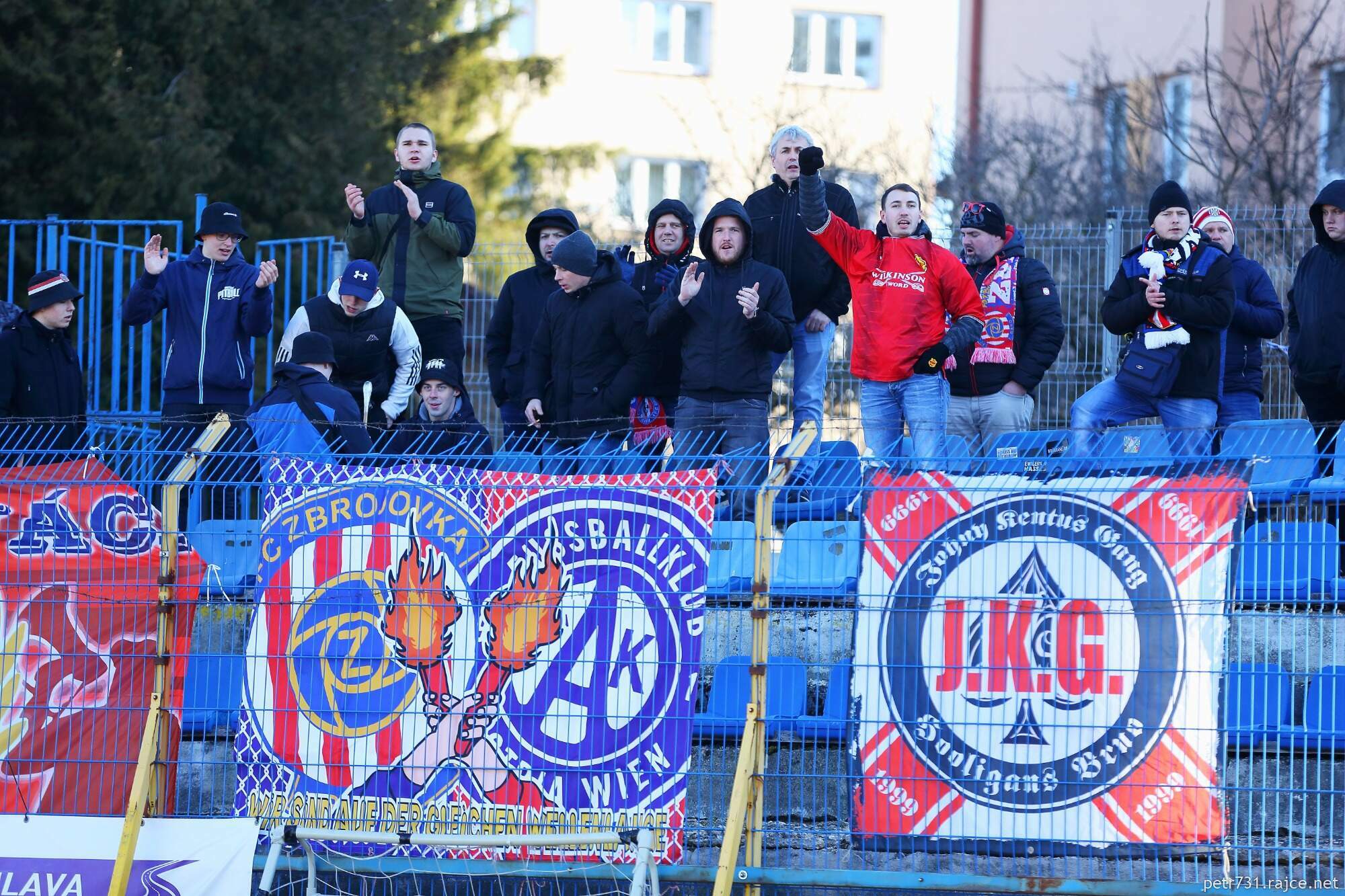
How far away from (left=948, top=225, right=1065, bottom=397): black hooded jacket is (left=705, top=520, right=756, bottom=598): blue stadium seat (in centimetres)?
292

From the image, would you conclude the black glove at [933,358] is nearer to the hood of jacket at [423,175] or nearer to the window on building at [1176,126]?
the hood of jacket at [423,175]

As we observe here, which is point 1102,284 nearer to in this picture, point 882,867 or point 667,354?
point 667,354

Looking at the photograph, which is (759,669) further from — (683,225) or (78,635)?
(683,225)

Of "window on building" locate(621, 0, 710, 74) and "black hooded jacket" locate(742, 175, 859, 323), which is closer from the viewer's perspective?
"black hooded jacket" locate(742, 175, 859, 323)

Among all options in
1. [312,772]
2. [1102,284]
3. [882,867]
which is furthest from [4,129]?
[882,867]

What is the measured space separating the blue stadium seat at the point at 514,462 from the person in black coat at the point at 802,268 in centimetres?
300

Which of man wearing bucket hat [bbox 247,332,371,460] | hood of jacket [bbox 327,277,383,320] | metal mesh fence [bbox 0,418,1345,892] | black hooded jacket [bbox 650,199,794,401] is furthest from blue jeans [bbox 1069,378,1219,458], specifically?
hood of jacket [bbox 327,277,383,320]

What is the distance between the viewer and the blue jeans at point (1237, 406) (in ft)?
28.7

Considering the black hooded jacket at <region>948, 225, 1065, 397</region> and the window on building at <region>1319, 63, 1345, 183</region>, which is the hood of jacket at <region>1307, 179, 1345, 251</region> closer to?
the black hooded jacket at <region>948, 225, 1065, 397</region>

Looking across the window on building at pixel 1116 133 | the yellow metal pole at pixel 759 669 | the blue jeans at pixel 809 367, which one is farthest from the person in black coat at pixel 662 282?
the window on building at pixel 1116 133

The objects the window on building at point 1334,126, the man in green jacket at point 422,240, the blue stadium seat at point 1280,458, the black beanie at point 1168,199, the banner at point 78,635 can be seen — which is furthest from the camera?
the window on building at point 1334,126

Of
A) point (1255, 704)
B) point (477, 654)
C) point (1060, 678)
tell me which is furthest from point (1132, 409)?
point (477, 654)

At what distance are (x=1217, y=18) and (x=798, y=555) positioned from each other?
654 inches

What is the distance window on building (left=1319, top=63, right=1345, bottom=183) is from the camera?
15961 millimetres
